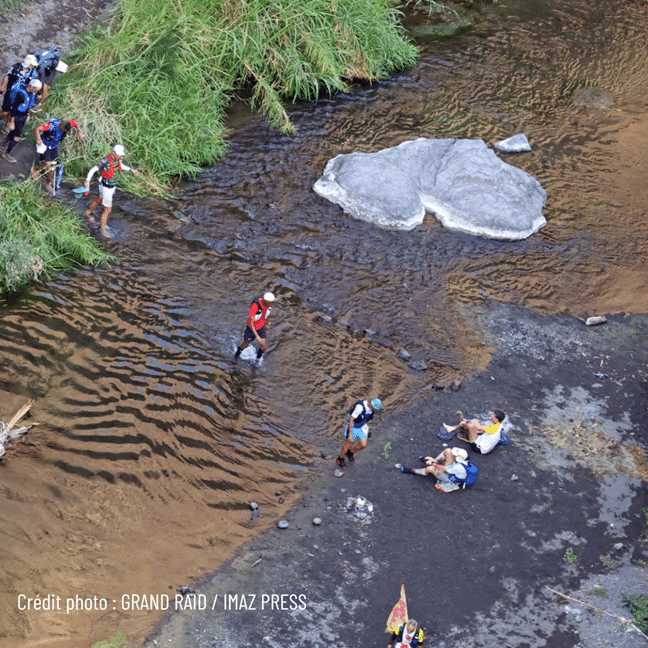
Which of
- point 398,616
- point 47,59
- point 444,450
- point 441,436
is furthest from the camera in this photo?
point 47,59

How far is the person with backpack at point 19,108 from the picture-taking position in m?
10.2

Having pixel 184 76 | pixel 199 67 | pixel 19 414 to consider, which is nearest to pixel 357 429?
pixel 19 414

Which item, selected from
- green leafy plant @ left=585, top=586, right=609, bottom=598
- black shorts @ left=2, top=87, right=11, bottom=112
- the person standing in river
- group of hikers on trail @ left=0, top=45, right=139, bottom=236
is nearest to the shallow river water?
the person standing in river

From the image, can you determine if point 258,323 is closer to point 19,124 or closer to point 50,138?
point 50,138

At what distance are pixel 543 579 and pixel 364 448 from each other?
2626mm

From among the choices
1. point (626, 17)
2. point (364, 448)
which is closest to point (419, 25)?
point (626, 17)

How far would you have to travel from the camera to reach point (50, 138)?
10.3 metres

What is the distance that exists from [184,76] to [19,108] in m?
3.44

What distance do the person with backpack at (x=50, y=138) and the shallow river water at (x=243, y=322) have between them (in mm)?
1417

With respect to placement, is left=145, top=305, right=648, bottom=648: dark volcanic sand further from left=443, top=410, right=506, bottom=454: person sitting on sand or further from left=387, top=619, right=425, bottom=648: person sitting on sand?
left=387, top=619, right=425, bottom=648: person sitting on sand

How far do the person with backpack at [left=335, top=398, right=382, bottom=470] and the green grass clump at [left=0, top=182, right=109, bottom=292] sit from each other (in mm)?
4760

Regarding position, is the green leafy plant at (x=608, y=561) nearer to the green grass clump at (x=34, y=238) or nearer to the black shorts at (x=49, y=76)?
the green grass clump at (x=34, y=238)

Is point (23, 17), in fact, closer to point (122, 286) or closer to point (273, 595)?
point (122, 286)

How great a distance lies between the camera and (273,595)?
6844 millimetres
